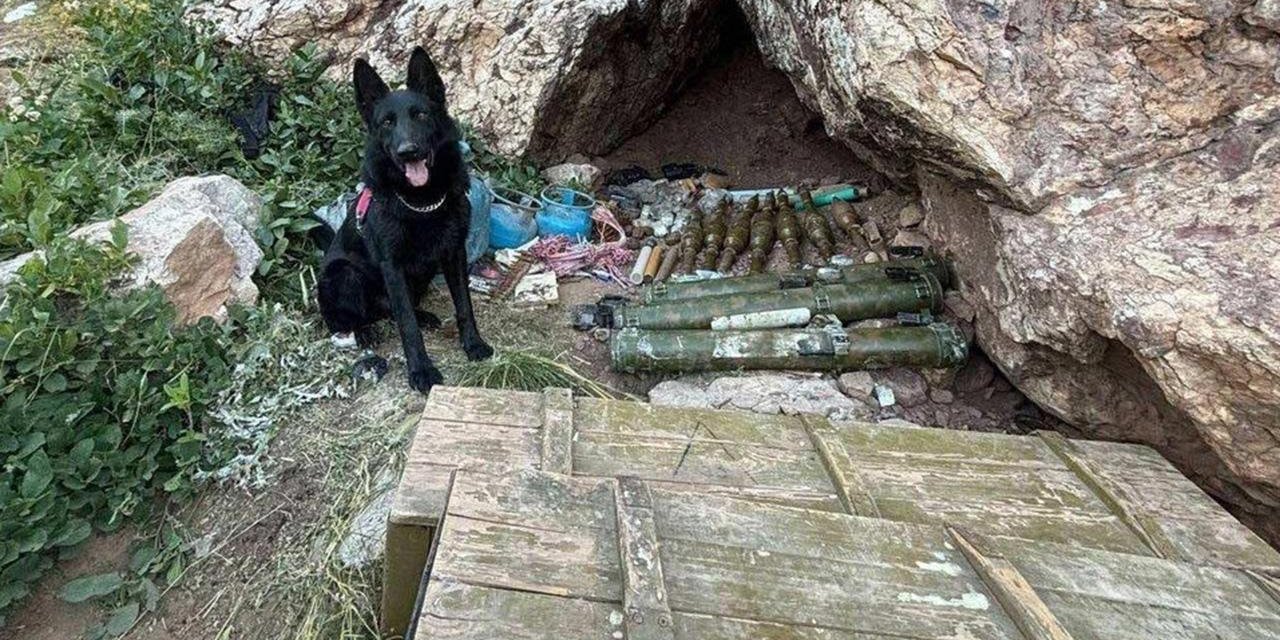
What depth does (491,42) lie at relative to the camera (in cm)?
606

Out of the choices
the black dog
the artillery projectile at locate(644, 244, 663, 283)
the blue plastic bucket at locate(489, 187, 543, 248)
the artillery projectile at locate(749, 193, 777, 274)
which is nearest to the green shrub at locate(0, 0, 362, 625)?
the black dog

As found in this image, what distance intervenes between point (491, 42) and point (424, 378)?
339 cm

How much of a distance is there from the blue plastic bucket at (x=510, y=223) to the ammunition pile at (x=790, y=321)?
104 centimetres

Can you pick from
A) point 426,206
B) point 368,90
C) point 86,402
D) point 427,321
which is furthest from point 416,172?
point 86,402

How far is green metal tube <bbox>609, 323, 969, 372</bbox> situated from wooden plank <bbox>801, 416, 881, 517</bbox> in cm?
128

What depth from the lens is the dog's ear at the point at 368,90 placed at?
3781 mm

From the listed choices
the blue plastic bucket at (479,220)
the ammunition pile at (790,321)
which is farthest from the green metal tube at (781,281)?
the blue plastic bucket at (479,220)

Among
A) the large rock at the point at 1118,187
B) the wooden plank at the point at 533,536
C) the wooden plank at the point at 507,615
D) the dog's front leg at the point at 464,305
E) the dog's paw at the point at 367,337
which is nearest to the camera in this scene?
the wooden plank at the point at 507,615

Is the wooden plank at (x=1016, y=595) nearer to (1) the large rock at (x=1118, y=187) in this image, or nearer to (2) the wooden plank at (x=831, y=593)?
(2) the wooden plank at (x=831, y=593)

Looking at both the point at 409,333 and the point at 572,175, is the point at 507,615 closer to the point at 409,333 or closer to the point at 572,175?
the point at 409,333

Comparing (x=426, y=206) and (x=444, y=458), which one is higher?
(x=426, y=206)

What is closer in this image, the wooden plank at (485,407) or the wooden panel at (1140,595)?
the wooden panel at (1140,595)

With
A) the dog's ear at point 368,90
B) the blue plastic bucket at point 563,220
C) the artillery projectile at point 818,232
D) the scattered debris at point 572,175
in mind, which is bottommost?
the artillery projectile at point 818,232

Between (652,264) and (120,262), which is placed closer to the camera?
(120,262)
